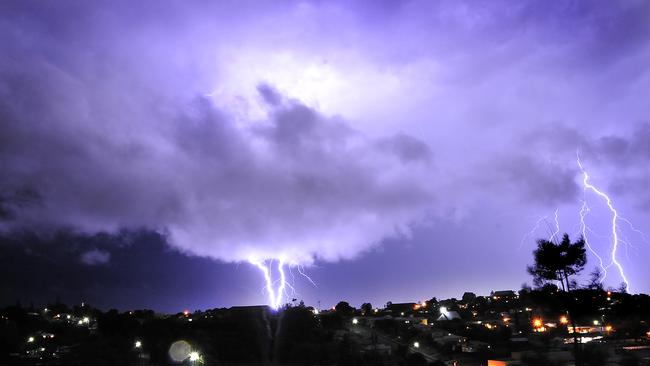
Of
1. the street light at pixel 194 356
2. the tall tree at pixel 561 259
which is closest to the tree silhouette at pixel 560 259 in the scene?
the tall tree at pixel 561 259

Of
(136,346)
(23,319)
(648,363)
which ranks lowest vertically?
(648,363)

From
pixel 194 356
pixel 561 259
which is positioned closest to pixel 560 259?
pixel 561 259

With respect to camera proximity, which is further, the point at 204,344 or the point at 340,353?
the point at 204,344

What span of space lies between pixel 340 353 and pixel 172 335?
53.9 feet

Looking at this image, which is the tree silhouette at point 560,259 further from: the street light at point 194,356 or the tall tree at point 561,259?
the street light at point 194,356

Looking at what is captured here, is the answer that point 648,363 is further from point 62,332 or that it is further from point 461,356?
point 62,332

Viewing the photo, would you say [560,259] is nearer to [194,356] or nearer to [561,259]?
[561,259]

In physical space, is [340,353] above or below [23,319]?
below

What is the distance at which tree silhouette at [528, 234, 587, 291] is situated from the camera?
72.3 ft

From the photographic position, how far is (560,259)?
22094 millimetres

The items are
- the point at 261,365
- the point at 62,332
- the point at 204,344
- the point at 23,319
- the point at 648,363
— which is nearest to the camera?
the point at 648,363

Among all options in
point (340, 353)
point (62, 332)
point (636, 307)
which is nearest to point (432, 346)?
point (340, 353)

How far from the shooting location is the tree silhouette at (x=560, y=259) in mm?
22047

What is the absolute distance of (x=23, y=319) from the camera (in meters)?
54.7
